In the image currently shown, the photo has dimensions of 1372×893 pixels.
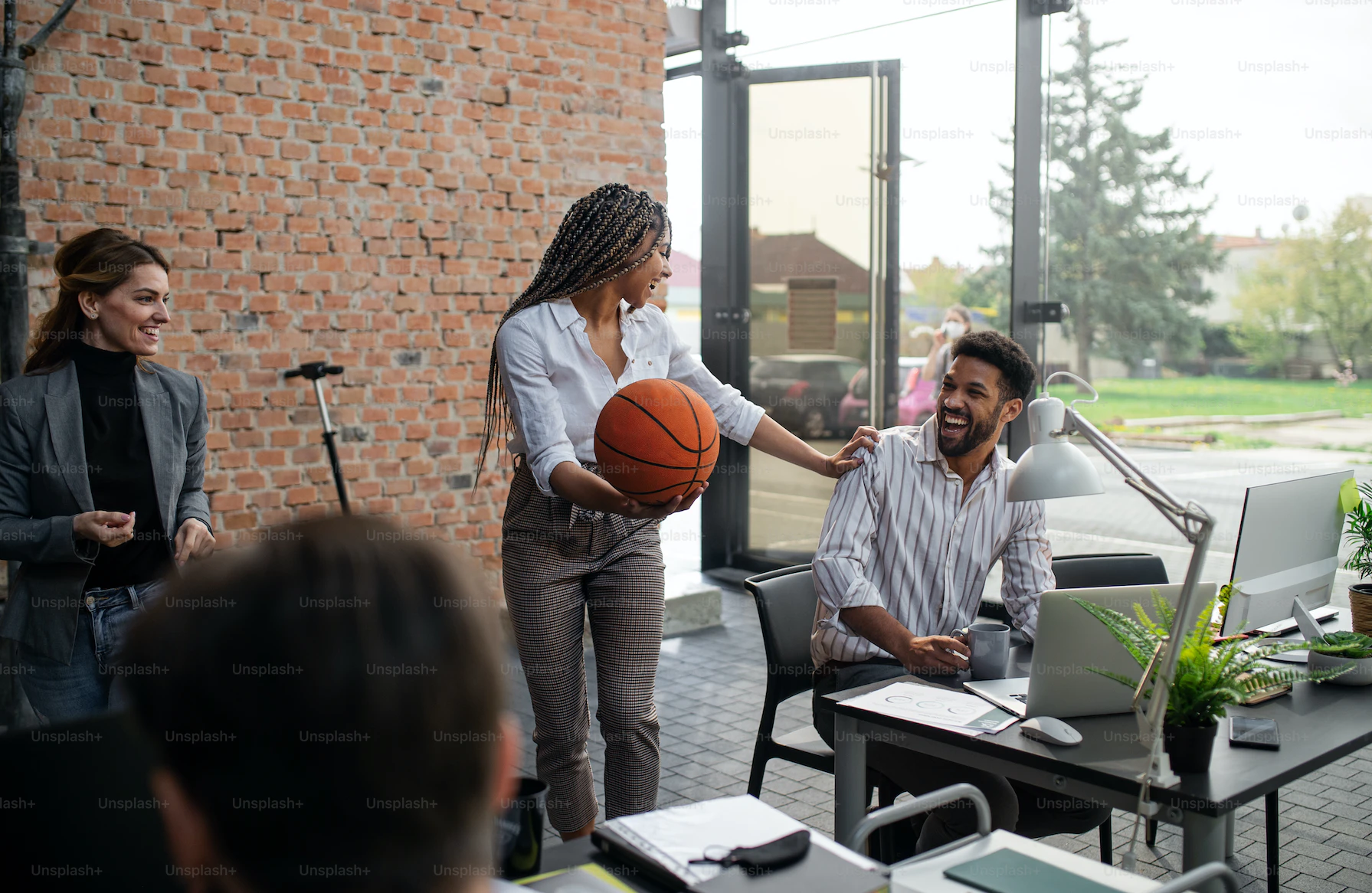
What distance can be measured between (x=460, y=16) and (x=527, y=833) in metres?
4.78

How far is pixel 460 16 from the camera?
526 centimetres

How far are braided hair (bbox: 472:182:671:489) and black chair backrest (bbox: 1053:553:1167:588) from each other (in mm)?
1684

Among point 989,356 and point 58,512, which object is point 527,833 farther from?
point 989,356

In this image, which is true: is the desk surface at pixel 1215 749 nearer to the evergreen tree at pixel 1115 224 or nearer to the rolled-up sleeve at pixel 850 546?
the rolled-up sleeve at pixel 850 546

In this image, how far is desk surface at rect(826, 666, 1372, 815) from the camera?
1.83 meters

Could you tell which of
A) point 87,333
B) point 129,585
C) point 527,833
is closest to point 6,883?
point 527,833

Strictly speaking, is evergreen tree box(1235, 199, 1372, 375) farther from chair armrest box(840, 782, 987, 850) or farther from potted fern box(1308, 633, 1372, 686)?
chair armrest box(840, 782, 987, 850)

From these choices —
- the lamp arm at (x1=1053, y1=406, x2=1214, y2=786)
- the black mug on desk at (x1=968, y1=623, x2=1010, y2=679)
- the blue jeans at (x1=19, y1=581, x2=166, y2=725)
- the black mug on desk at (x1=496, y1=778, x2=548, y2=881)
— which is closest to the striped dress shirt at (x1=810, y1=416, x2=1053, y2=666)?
the black mug on desk at (x1=968, y1=623, x2=1010, y2=679)

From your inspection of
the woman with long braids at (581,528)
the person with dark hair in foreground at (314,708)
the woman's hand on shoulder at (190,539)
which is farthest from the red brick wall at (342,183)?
the person with dark hair in foreground at (314,708)

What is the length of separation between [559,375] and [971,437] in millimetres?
1203

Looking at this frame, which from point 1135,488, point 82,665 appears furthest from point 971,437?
point 82,665

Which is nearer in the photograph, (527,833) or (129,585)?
(527,833)

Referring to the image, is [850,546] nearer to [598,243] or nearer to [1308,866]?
[598,243]

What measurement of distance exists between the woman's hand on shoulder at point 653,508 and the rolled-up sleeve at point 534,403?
0.58ft
